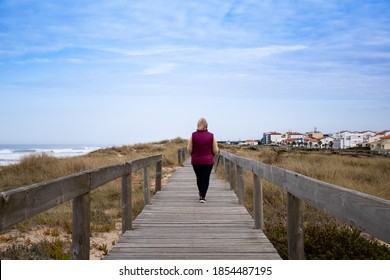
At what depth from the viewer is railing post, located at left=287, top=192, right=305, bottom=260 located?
3438 millimetres

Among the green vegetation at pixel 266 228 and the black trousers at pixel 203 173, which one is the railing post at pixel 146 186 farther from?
the black trousers at pixel 203 173

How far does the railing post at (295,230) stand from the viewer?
3438mm

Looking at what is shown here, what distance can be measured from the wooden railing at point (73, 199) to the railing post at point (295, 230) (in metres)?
1.87

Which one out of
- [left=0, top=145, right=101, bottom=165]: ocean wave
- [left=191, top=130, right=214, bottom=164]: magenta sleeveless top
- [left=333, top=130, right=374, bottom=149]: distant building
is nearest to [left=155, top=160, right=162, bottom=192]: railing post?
[left=191, top=130, right=214, bottom=164]: magenta sleeveless top

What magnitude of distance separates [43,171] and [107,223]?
916cm

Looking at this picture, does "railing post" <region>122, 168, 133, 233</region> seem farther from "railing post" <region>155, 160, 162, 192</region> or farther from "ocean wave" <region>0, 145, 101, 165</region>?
"ocean wave" <region>0, 145, 101, 165</region>

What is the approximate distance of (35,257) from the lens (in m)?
4.77

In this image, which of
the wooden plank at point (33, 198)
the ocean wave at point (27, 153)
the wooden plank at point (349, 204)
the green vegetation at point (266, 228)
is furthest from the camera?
the ocean wave at point (27, 153)

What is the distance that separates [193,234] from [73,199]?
94.4 inches

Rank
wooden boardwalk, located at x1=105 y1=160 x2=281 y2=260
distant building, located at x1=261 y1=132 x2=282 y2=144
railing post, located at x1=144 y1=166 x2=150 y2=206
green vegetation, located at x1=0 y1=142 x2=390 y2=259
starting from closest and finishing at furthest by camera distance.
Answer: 1. wooden boardwalk, located at x1=105 y1=160 x2=281 y2=260
2. green vegetation, located at x1=0 y1=142 x2=390 y2=259
3. railing post, located at x1=144 y1=166 x2=150 y2=206
4. distant building, located at x1=261 y1=132 x2=282 y2=144

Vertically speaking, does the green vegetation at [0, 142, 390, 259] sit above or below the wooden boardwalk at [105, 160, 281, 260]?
below

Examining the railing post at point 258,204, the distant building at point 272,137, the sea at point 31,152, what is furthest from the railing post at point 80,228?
the distant building at point 272,137
